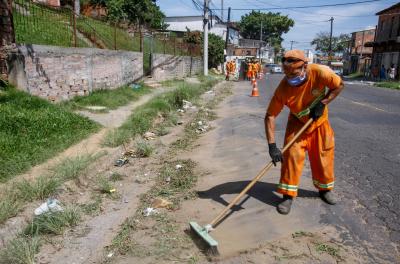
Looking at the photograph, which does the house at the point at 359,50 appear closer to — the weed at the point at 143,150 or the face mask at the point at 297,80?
the weed at the point at 143,150

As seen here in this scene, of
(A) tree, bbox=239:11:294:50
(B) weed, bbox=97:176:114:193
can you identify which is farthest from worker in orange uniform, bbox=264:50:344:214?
(A) tree, bbox=239:11:294:50

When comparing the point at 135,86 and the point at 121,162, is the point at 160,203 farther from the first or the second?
the point at 135,86

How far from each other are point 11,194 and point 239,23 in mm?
78506

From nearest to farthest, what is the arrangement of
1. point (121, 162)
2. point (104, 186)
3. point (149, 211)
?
point (149, 211), point (104, 186), point (121, 162)

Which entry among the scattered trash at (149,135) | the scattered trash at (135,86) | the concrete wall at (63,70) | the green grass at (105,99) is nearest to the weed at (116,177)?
the scattered trash at (149,135)

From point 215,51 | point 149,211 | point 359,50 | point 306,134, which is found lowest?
point 149,211

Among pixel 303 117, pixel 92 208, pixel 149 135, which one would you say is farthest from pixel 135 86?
pixel 303 117

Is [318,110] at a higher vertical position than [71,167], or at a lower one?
higher

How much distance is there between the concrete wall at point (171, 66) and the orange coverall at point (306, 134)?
15423 mm

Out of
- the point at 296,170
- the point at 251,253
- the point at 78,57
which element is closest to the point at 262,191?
the point at 296,170

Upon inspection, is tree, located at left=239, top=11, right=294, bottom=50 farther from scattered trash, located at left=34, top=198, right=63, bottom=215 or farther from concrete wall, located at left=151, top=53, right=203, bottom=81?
scattered trash, located at left=34, top=198, right=63, bottom=215

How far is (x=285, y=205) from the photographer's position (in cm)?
401

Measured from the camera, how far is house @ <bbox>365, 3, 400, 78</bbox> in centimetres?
3388

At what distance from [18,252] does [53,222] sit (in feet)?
2.21
